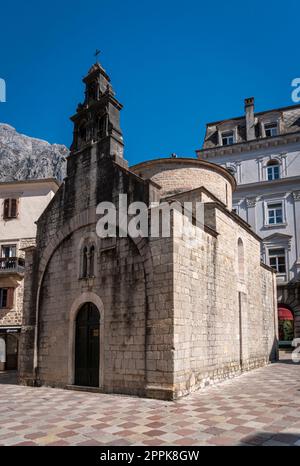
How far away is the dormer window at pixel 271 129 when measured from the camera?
2888 centimetres

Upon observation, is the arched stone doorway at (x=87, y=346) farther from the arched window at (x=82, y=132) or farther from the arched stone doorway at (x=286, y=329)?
the arched stone doorway at (x=286, y=329)

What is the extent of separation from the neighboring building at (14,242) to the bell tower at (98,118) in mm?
8822

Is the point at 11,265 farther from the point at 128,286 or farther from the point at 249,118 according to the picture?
the point at 249,118

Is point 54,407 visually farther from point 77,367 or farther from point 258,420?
point 258,420

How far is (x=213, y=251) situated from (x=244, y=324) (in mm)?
3980

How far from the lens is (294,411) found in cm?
774

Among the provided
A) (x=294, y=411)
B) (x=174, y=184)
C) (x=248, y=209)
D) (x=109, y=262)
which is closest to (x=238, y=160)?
(x=248, y=209)

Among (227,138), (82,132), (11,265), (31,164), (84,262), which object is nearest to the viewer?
(84,262)

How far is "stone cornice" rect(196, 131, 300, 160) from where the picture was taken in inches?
1083

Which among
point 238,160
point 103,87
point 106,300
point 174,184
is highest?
point 238,160

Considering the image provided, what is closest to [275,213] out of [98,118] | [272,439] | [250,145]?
[250,145]

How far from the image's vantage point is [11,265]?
20.0 meters

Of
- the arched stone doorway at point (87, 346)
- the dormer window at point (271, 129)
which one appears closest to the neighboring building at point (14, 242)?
the arched stone doorway at point (87, 346)

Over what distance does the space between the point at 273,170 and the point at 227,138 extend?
4.84 m
